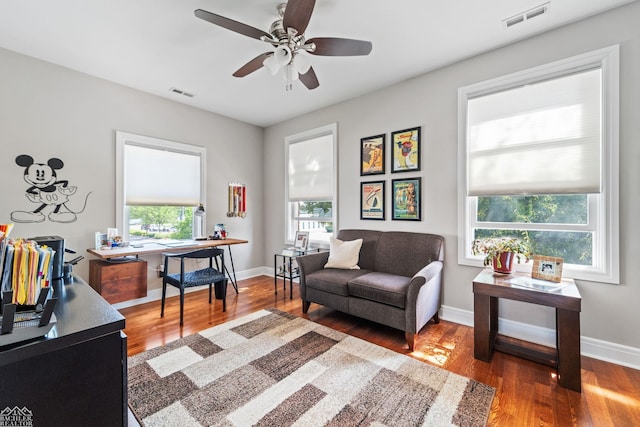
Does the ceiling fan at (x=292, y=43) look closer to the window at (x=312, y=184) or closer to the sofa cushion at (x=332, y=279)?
the window at (x=312, y=184)

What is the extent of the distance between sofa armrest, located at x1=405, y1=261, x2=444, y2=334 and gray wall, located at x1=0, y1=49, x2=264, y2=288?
3237mm

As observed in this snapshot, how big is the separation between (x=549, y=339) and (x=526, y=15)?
2.73m

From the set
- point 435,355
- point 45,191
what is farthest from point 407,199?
point 45,191

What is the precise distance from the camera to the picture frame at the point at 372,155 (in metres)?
3.47

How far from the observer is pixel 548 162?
241 cm

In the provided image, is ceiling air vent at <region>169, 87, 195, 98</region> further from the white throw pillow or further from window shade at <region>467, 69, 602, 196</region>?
window shade at <region>467, 69, 602, 196</region>

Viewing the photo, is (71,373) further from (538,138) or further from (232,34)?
(538,138)

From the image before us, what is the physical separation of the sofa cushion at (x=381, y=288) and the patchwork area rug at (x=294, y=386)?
41 cm

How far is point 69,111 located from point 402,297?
403 centimetres

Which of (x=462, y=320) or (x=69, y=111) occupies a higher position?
(x=69, y=111)

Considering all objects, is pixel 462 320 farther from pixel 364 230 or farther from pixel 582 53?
pixel 582 53

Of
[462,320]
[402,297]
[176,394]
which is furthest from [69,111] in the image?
[462,320]

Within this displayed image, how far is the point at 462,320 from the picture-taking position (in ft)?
9.40

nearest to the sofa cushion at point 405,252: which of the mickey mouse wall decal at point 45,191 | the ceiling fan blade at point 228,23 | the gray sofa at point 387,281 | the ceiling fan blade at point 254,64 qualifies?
the gray sofa at point 387,281
